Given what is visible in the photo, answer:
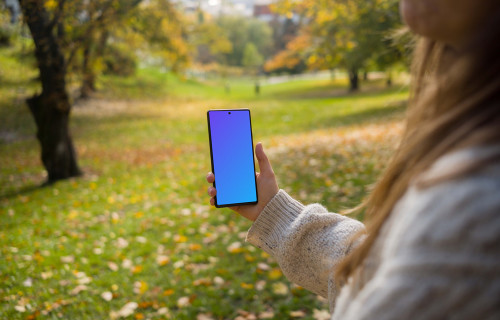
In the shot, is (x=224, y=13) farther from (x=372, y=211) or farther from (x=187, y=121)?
(x=372, y=211)

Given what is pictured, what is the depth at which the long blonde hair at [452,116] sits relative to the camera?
717 mm

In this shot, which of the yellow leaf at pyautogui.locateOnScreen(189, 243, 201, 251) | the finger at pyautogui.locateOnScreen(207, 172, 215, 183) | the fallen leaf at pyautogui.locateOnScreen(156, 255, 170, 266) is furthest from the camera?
the yellow leaf at pyautogui.locateOnScreen(189, 243, 201, 251)

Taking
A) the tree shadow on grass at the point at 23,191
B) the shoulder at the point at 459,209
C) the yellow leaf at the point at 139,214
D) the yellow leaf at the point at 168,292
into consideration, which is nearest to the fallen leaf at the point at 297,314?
the yellow leaf at the point at 168,292

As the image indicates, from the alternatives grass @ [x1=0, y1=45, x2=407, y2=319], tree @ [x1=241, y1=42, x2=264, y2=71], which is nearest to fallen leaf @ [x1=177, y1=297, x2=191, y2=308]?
grass @ [x1=0, y1=45, x2=407, y2=319]

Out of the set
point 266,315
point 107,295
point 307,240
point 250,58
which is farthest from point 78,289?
point 250,58

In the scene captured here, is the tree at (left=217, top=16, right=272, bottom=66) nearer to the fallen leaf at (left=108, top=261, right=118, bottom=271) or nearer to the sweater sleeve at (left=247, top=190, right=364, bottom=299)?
the fallen leaf at (left=108, top=261, right=118, bottom=271)

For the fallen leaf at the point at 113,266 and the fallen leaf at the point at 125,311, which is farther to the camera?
the fallen leaf at the point at 113,266

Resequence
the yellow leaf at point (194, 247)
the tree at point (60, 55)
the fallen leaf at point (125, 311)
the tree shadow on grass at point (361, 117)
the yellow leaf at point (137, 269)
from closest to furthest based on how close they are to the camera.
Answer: the fallen leaf at point (125, 311), the yellow leaf at point (137, 269), the yellow leaf at point (194, 247), the tree at point (60, 55), the tree shadow on grass at point (361, 117)

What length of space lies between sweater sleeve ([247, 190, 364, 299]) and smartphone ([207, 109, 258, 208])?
36 centimetres

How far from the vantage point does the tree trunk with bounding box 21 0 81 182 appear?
663 centimetres

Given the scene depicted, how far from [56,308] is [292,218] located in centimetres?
300

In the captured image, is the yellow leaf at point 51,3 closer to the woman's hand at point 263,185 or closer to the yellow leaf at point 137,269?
the yellow leaf at point 137,269

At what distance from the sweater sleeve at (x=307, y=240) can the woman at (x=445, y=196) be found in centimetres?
53

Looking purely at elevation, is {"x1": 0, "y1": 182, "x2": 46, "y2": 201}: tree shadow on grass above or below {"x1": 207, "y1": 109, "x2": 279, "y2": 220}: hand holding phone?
below
